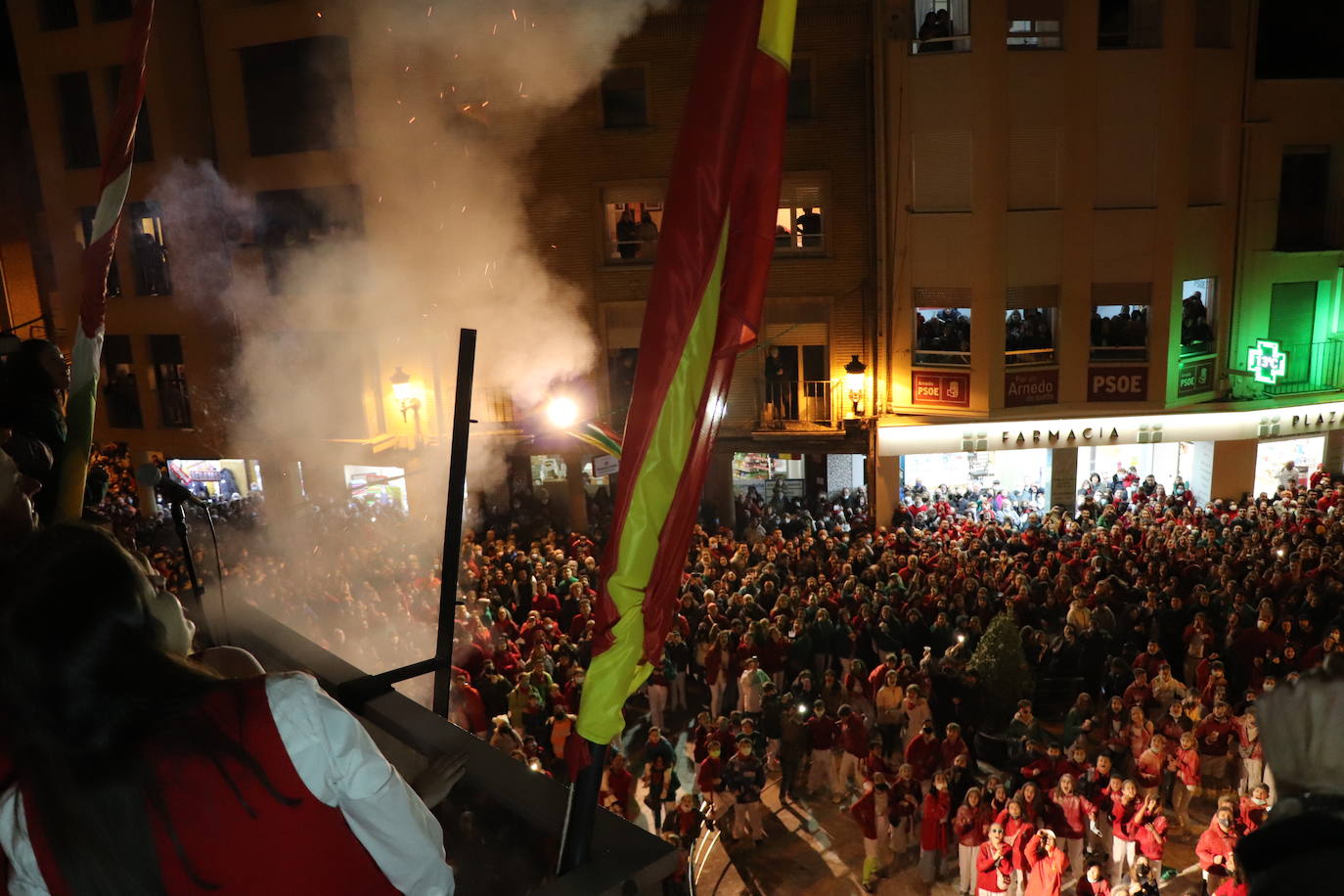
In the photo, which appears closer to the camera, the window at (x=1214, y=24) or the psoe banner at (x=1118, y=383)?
the window at (x=1214, y=24)

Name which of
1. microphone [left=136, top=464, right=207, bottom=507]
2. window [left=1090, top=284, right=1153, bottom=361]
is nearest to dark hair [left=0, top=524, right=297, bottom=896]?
microphone [left=136, top=464, right=207, bottom=507]

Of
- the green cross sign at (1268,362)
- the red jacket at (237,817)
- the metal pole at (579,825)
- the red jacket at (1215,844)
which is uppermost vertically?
the red jacket at (237,817)

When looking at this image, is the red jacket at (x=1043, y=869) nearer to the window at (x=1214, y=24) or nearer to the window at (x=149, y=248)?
the window at (x=1214, y=24)

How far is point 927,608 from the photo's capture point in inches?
479

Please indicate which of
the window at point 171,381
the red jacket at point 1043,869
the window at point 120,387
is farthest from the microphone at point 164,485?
the window at point 120,387

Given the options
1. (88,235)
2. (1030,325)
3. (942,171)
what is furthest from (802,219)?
(88,235)

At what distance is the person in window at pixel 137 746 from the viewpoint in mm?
1643

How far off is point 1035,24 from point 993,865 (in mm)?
14430

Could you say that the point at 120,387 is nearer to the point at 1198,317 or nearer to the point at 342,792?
→ the point at 1198,317

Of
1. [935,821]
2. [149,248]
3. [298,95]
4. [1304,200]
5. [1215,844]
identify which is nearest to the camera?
[1215,844]

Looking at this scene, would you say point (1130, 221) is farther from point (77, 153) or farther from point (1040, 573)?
point (77, 153)

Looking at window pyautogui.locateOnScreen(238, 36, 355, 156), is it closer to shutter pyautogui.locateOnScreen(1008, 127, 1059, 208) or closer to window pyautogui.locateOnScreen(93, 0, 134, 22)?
window pyautogui.locateOnScreen(93, 0, 134, 22)

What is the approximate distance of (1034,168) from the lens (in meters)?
17.6

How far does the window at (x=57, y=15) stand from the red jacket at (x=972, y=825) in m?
22.6
